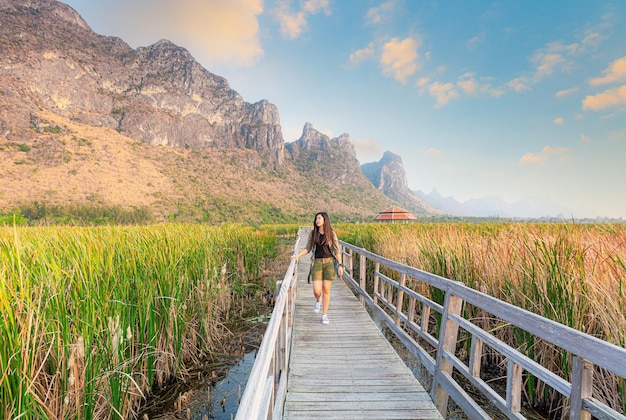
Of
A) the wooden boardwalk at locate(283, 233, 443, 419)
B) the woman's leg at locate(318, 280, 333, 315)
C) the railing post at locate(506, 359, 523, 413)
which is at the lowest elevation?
the wooden boardwalk at locate(283, 233, 443, 419)

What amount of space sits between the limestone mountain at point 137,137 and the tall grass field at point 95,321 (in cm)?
4860

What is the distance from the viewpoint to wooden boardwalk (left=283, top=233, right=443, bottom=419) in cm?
269

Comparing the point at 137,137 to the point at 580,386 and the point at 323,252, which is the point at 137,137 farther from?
the point at 580,386

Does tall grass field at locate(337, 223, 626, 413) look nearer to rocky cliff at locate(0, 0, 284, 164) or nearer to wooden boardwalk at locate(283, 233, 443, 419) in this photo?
wooden boardwalk at locate(283, 233, 443, 419)

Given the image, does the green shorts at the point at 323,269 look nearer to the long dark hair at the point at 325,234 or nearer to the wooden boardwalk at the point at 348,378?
the long dark hair at the point at 325,234

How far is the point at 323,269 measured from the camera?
4.87m

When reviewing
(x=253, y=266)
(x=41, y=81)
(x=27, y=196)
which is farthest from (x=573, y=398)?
(x=41, y=81)

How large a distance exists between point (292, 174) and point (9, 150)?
239 ft

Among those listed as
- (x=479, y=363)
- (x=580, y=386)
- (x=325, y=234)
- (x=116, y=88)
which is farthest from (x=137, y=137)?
(x=580, y=386)

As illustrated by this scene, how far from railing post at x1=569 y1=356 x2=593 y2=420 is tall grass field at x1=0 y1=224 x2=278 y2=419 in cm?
298

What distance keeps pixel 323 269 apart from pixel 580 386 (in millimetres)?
3648

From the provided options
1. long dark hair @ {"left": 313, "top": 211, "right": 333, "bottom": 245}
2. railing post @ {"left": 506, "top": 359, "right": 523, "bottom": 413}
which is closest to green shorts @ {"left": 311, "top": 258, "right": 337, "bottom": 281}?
long dark hair @ {"left": 313, "top": 211, "right": 333, "bottom": 245}

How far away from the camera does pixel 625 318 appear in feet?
7.34

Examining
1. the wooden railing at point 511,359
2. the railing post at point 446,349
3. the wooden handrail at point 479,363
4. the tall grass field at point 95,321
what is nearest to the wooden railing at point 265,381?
the wooden handrail at point 479,363
